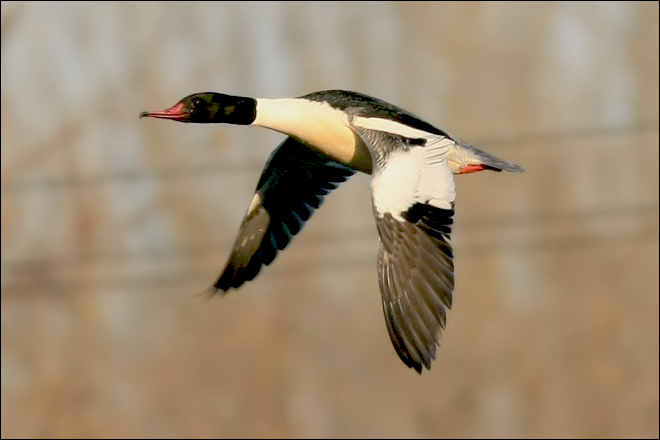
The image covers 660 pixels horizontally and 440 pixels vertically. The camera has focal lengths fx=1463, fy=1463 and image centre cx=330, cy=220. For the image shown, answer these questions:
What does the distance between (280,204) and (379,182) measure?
3.18 feet

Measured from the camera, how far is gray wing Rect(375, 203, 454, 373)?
12.6ft

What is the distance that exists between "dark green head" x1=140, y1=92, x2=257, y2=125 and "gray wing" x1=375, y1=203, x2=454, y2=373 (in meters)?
0.88

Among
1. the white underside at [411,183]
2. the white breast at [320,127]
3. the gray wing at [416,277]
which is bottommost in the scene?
the gray wing at [416,277]

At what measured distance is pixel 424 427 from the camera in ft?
31.0

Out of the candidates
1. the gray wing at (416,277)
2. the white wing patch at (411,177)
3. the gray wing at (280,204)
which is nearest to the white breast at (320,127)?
the white wing patch at (411,177)

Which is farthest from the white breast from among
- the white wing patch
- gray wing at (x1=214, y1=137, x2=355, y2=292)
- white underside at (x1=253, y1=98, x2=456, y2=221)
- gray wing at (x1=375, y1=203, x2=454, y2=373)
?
gray wing at (x1=375, y1=203, x2=454, y2=373)

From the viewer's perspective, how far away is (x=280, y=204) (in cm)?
499

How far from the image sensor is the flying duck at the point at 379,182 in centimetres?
390

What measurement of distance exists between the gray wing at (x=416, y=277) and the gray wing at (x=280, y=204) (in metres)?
0.99

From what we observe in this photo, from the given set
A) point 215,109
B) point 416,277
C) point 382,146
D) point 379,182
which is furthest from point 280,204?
point 416,277

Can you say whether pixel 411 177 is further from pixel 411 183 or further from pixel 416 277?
pixel 416 277

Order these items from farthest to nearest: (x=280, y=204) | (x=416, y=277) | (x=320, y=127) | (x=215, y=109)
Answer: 1. (x=280, y=204)
2. (x=215, y=109)
3. (x=320, y=127)
4. (x=416, y=277)

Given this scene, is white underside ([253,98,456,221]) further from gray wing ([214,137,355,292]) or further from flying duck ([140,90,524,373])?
gray wing ([214,137,355,292])

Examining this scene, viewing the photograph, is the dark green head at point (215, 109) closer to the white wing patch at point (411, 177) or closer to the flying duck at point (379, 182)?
the flying duck at point (379, 182)
